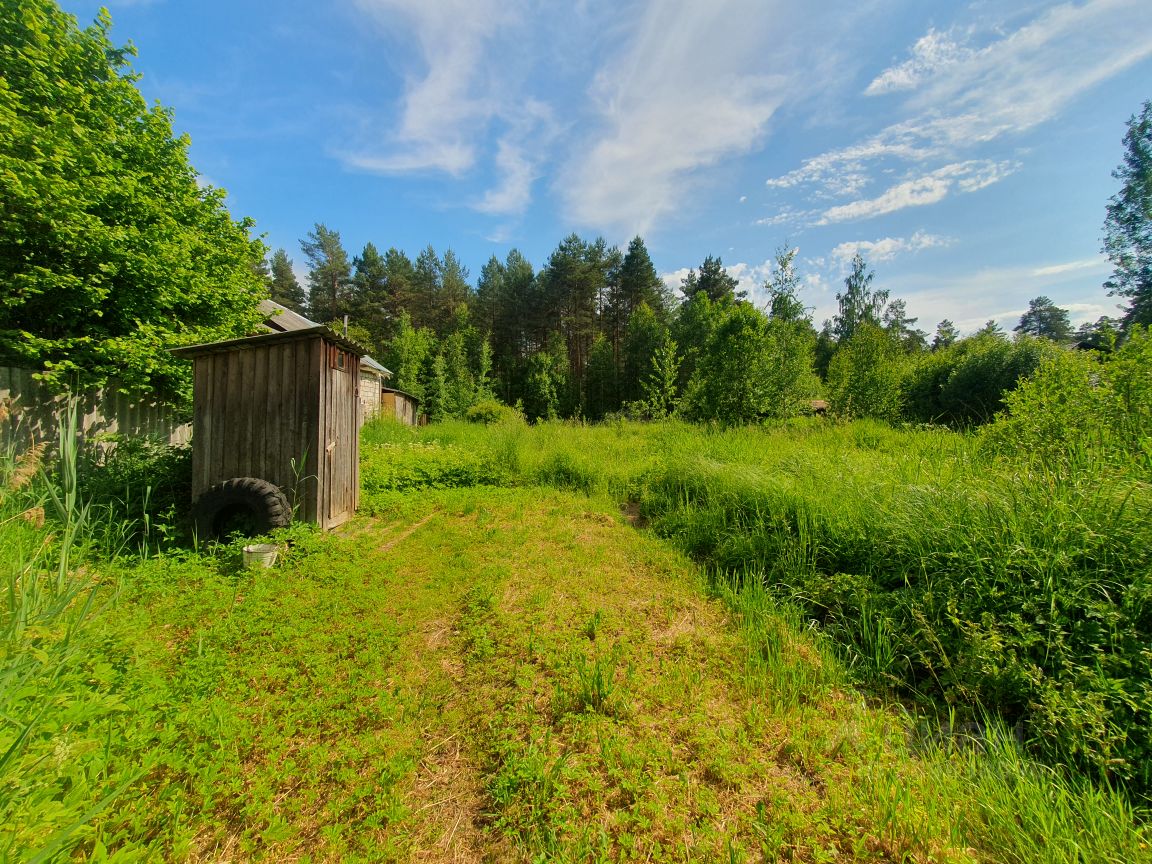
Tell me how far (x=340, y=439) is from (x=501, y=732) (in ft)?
14.6

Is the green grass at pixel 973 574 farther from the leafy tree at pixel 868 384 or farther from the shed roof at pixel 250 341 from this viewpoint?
the leafy tree at pixel 868 384

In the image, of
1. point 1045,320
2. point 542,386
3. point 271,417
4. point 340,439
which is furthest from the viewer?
point 1045,320

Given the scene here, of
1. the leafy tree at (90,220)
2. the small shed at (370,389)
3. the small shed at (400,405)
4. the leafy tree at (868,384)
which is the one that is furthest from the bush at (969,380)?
the small shed at (400,405)

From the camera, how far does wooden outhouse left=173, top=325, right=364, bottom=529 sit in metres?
4.71

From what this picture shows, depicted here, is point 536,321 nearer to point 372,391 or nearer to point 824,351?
point 372,391

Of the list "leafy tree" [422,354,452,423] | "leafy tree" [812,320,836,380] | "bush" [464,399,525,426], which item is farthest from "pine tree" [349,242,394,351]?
"leafy tree" [812,320,836,380]

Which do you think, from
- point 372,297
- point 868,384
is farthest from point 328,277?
point 868,384

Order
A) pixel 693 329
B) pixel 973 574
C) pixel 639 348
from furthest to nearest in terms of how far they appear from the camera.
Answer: pixel 639 348
pixel 693 329
pixel 973 574

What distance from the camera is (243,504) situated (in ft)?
14.4

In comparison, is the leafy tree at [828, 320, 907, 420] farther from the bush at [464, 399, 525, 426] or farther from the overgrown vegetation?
the bush at [464, 399, 525, 426]

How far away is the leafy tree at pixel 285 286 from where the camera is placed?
2997 centimetres

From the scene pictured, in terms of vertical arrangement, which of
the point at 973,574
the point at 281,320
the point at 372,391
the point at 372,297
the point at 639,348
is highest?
the point at 372,297

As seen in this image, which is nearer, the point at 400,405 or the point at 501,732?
the point at 501,732

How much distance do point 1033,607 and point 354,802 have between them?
3834mm
